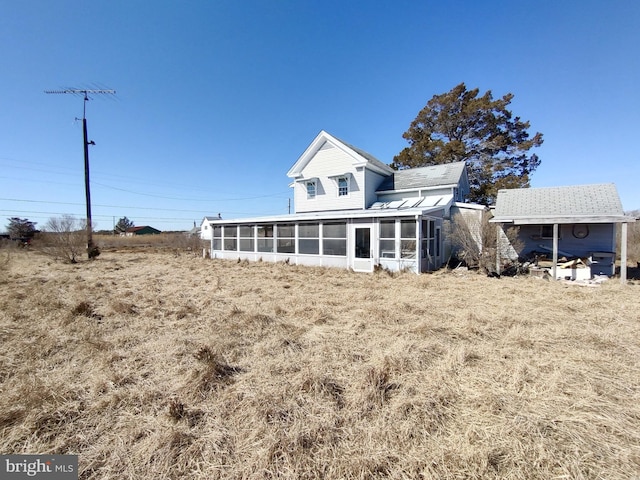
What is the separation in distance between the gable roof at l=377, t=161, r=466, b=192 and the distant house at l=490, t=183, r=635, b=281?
337 cm

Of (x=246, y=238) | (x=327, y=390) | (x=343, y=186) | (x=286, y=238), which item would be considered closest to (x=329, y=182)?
(x=343, y=186)

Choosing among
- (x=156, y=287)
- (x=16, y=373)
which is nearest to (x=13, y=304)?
(x=156, y=287)

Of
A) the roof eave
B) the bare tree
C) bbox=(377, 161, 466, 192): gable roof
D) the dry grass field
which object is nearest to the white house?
bbox=(377, 161, 466, 192): gable roof

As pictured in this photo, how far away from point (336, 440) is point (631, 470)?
7.28ft

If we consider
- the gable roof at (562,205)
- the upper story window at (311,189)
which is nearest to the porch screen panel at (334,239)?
the upper story window at (311,189)

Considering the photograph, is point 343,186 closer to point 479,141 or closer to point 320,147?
point 320,147

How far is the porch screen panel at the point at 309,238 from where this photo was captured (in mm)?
13399

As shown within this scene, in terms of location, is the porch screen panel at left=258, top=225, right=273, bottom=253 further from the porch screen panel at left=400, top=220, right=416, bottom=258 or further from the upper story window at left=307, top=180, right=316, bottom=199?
the porch screen panel at left=400, top=220, right=416, bottom=258

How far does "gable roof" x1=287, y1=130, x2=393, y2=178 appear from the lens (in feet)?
54.0

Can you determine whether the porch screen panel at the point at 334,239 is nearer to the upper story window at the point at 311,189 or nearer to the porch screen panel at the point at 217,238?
the upper story window at the point at 311,189

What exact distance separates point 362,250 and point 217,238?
35.3ft

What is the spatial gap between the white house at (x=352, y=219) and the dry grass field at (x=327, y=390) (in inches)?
202

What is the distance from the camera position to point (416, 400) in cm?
A: 274

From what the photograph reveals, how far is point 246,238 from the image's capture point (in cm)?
1648
